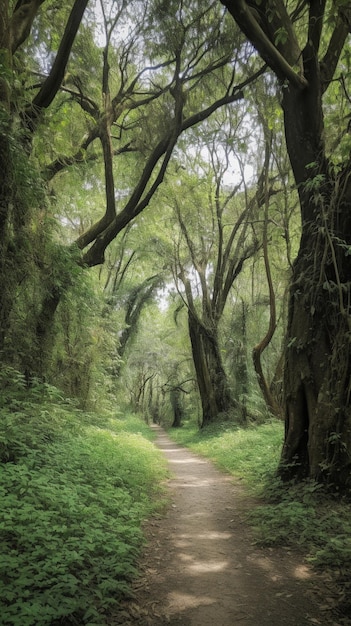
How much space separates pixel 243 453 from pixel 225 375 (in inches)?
284

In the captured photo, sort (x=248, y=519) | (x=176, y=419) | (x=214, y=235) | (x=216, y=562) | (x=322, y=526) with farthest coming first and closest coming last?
(x=176, y=419), (x=214, y=235), (x=248, y=519), (x=322, y=526), (x=216, y=562)

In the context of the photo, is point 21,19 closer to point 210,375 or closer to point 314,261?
point 314,261

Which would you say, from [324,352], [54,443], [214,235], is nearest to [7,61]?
[54,443]

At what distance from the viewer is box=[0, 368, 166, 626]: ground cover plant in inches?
102

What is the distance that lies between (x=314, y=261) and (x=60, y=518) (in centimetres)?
465

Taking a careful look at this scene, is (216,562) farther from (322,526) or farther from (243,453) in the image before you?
(243,453)

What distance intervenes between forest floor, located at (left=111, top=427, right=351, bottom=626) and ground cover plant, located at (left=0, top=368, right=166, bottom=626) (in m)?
0.24

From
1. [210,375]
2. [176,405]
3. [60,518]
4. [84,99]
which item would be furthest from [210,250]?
[176,405]

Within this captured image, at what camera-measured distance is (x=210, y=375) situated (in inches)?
659

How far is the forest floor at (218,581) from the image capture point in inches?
111

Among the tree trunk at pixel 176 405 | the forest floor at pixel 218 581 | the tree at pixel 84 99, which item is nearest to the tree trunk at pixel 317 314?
the forest floor at pixel 218 581

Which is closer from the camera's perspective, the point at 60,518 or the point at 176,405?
the point at 60,518

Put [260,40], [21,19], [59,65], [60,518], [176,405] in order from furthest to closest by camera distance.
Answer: [176,405] < [59,65] < [21,19] < [260,40] < [60,518]

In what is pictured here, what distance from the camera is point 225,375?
16.6 m
